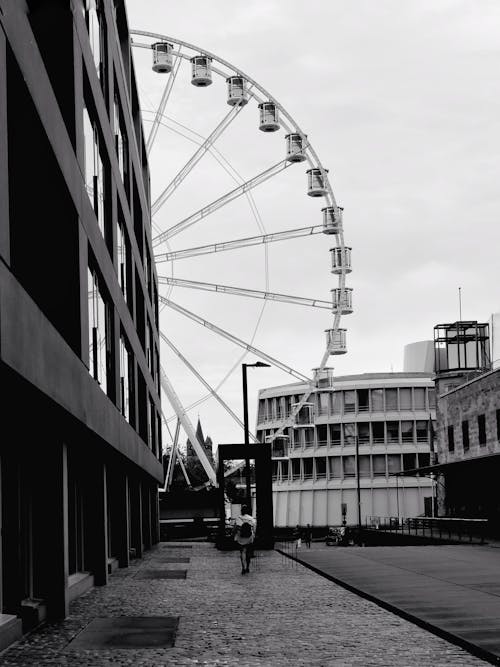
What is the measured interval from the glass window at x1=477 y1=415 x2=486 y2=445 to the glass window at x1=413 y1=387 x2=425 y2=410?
180 ft

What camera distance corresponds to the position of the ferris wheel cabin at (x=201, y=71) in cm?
4622

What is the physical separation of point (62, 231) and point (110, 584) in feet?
30.7

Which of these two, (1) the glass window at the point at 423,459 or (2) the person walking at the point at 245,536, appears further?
(1) the glass window at the point at 423,459

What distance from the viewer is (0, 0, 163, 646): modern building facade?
Answer: 12.4 metres

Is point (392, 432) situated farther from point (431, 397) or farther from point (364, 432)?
point (431, 397)

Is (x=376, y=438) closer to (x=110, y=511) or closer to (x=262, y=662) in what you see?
(x=110, y=511)

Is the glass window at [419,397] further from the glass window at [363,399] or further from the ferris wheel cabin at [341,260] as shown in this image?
the ferris wheel cabin at [341,260]

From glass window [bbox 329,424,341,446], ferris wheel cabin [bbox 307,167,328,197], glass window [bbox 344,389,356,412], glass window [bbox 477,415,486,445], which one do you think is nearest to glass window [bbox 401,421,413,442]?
glass window [bbox 344,389,356,412]

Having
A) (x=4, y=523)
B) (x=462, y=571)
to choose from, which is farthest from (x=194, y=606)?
(x=462, y=571)

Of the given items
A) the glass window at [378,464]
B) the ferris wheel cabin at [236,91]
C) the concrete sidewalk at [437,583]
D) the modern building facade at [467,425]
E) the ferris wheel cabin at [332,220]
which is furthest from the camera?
the glass window at [378,464]

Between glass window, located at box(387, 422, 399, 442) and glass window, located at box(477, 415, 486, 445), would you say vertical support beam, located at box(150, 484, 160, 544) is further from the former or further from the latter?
glass window, located at box(387, 422, 399, 442)

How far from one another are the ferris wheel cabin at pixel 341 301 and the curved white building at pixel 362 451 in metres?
57.6

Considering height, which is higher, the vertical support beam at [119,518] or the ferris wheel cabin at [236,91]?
the ferris wheel cabin at [236,91]

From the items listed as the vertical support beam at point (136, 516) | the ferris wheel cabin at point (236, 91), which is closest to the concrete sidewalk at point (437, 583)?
the vertical support beam at point (136, 516)
